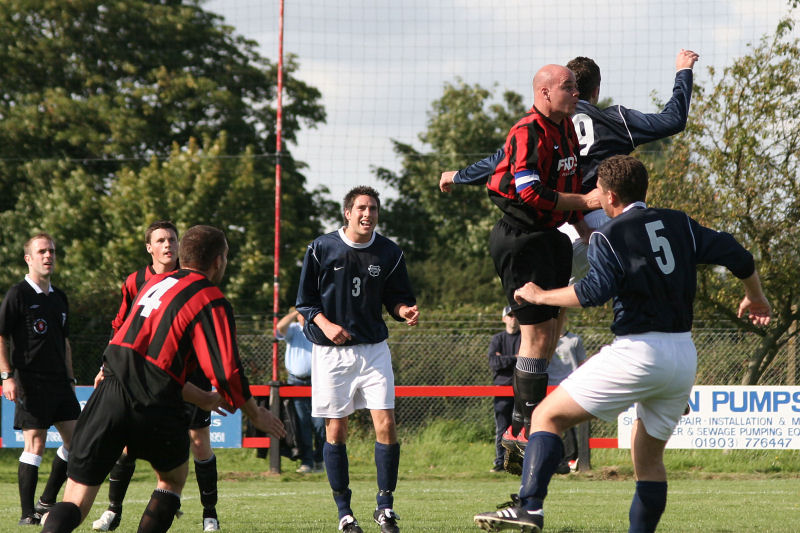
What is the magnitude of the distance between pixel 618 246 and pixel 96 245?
986 inches

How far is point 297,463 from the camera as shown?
573 inches

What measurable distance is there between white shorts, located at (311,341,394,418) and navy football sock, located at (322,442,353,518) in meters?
0.26

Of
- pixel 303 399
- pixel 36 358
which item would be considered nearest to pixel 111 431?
pixel 36 358

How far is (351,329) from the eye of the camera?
7.60 meters

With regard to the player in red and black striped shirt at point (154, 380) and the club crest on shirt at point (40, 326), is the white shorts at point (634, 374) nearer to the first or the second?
the player in red and black striped shirt at point (154, 380)

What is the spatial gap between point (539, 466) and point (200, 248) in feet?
7.13

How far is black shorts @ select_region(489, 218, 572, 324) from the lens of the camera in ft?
20.3

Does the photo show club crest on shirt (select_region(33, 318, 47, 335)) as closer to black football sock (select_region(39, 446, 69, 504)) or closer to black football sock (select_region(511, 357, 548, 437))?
black football sock (select_region(39, 446, 69, 504))

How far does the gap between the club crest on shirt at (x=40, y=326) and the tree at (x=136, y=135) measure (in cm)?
1618

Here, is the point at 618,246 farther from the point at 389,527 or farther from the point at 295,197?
the point at 295,197

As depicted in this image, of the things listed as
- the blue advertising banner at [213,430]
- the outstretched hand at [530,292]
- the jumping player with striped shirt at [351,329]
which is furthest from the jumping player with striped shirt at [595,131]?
the blue advertising banner at [213,430]

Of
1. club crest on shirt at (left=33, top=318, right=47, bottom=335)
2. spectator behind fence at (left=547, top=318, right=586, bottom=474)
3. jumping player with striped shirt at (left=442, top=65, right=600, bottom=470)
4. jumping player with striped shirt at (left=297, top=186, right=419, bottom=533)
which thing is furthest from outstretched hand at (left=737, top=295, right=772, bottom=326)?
spectator behind fence at (left=547, top=318, right=586, bottom=474)

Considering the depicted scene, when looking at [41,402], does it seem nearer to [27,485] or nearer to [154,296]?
[27,485]

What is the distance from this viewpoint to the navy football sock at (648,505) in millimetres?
5621
